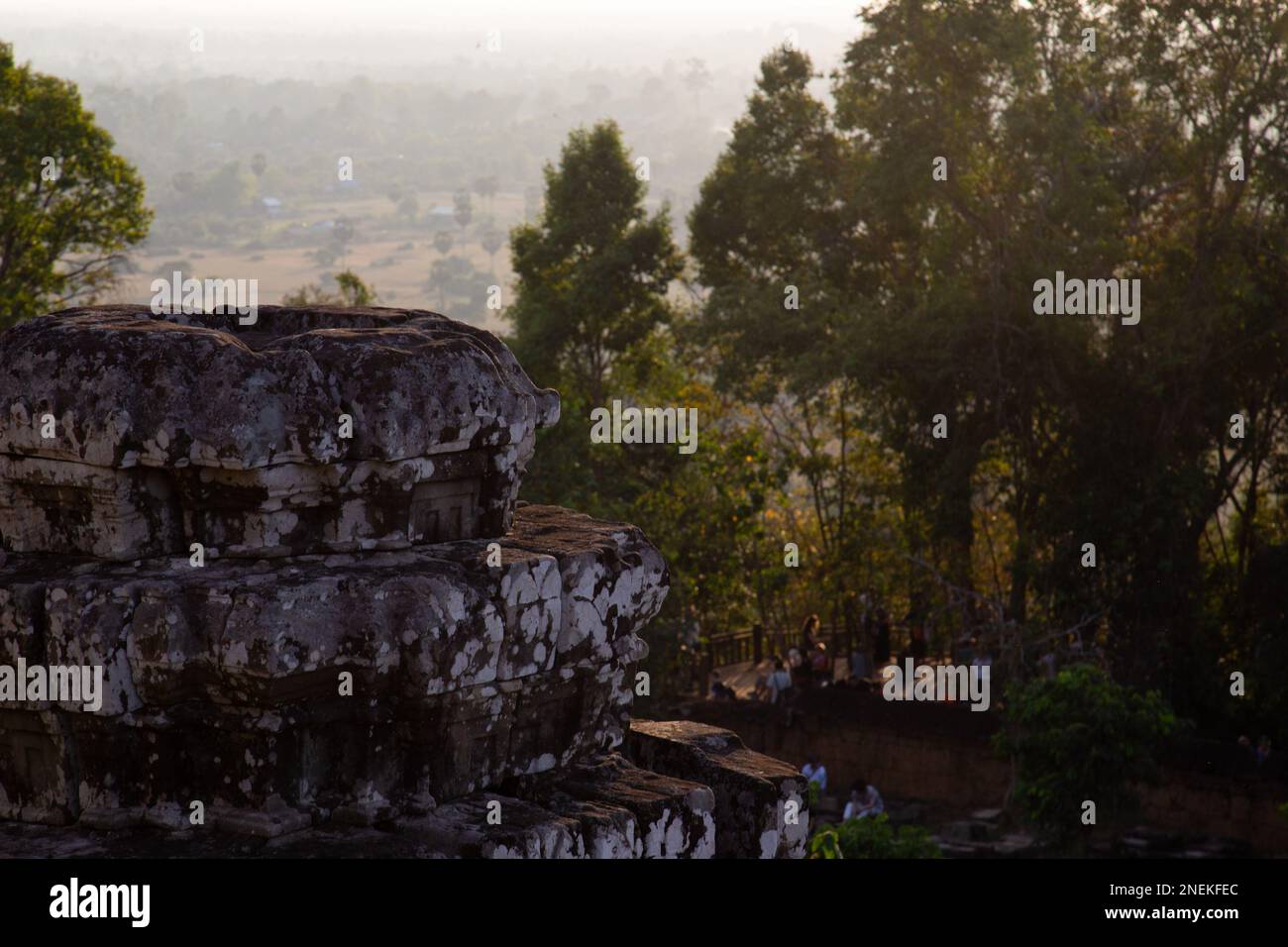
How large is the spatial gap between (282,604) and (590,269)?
23.1 metres

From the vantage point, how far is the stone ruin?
845 cm

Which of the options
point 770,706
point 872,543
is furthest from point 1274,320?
point 770,706

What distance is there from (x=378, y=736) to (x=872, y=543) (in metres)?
21.0

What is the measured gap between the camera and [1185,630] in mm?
26297

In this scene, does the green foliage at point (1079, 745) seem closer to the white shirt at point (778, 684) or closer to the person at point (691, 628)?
the white shirt at point (778, 684)

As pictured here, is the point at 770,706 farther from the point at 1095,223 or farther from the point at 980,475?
the point at 1095,223

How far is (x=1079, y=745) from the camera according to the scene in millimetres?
22406

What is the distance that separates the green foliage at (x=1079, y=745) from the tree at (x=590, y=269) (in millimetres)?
11221

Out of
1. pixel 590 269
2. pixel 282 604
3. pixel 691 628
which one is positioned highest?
pixel 590 269
